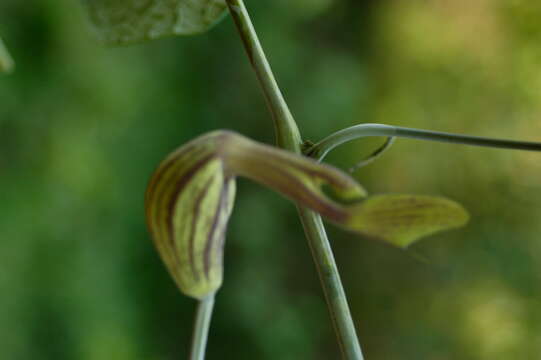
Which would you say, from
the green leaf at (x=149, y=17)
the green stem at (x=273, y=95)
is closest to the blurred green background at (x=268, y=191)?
the green leaf at (x=149, y=17)

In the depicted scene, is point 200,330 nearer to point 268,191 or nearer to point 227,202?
point 227,202

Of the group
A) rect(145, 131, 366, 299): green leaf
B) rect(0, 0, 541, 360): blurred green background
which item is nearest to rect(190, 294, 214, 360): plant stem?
rect(145, 131, 366, 299): green leaf

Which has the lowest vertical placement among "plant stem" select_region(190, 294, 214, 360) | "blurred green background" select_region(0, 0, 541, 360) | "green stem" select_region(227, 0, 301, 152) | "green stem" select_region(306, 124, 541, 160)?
"blurred green background" select_region(0, 0, 541, 360)

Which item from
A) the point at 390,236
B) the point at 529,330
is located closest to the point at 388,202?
the point at 390,236

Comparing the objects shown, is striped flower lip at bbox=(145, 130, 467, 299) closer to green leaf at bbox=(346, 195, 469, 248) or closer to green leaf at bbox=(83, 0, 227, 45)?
green leaf at bbox=(346, 195, 469, 248)

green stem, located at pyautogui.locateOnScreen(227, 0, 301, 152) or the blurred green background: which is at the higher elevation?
green stem, located at pyautogui.locateOnScreen(227, 0, 301, 152)

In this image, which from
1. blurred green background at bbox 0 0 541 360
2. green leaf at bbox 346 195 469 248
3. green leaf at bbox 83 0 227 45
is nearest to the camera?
green leaf at bbox 346 195 469 248
